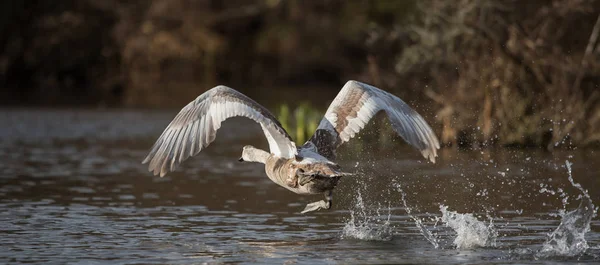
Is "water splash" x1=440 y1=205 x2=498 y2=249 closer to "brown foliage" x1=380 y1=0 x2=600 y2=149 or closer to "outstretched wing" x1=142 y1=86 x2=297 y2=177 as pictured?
"outstretched wing" x1=142 y1=86 x2=297 y2=177

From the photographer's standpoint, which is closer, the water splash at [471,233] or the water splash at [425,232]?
the water splash at [471,233]

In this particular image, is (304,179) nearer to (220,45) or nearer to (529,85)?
(529,85)

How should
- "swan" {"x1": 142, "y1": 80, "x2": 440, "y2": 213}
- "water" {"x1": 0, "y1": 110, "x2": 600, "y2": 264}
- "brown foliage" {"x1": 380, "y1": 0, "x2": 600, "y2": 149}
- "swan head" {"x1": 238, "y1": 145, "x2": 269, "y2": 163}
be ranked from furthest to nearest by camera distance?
1. "brown foliage" {"x1": 380, "y1": 0, "x2": 600, "y2": 149}
2. "swan head" {"x1": 238, "y1": 145, "x2": 269, "y2": 163}
3. "swan" {"x1": 142, "y1": 80, "x2": 440, "y2": 213}
4. "water" {"x1": 0, "y1": 110, "x2": 600, "y2": 264}

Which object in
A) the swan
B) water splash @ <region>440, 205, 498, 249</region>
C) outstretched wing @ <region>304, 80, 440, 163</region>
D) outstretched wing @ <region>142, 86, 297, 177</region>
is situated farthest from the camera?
outstretched wing @ <region>304, 80, 440, 163</region>

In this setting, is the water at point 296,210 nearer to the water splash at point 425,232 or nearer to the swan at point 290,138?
the water splash at point 425,232

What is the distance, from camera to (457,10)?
69.4ft

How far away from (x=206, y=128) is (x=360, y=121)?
159 centimetres

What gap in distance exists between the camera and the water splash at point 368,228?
11.1 metres

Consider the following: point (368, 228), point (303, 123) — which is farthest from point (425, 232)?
point (303, 123)

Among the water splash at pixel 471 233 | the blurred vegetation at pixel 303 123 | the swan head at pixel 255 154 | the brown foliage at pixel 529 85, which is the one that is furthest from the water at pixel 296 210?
the blurred vegetation at pixel 303 123

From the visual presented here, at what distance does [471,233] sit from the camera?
10.5 m

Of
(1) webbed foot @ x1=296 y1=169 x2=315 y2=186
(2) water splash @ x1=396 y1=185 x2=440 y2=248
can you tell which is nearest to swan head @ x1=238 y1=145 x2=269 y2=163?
(1) webbed foot @ x1=296 y1=169 x2=315 y2=186

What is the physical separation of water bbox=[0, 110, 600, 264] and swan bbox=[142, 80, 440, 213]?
68 cm

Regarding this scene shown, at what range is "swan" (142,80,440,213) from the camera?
34.4ft
